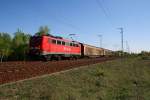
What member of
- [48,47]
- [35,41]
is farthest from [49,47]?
[35,41]

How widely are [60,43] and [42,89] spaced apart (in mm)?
22929

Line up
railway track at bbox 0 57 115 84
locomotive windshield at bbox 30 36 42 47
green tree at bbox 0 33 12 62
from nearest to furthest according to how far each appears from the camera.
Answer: railway track at bbox 0 57 115 84
locomotive windshield at bbox 30 36 42 47
green tree at bbox 0 33 12 62

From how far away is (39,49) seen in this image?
29031mm

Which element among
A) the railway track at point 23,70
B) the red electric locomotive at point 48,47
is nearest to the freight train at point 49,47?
the red electric locomotive at point 48,47

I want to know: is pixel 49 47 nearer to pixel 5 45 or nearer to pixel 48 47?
pixel 48 47

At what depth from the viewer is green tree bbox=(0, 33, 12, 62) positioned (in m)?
71.3

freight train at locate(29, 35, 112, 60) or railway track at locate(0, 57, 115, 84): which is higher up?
freight train at locate(29, 35, 112, 60)

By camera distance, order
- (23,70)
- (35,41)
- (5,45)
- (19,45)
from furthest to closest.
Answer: (19,45), (5,45), (35,41), (23,70)

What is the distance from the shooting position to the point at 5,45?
244ft

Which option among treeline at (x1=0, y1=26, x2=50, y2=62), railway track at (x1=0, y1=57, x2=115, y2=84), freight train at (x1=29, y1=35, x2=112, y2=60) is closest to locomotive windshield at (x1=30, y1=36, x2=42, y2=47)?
freight train at (x1=29, y1=35, x2=112, y2=60)

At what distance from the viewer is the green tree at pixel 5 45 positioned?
2808 inches

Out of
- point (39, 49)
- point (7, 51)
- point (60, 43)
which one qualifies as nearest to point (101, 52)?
point (7, 51)

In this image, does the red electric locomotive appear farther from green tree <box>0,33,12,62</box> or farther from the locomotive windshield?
green tree <box>0,33,12,62</box>

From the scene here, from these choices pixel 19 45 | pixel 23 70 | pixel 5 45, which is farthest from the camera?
pixel 19 45
